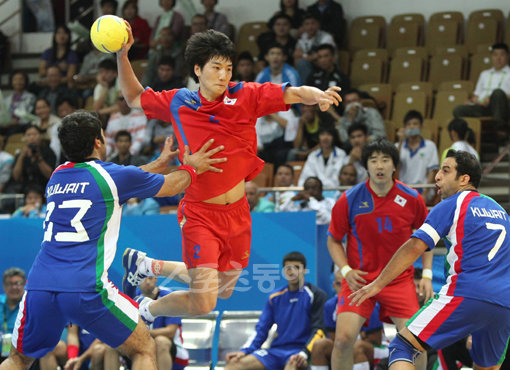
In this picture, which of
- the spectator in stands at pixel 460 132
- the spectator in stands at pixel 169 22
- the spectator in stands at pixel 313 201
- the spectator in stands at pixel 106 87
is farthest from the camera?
the spectator in stands at pixel 169 22

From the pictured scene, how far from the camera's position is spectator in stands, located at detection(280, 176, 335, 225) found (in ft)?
32.6

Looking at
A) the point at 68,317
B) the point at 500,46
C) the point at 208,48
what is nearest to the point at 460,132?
the point at 500,46

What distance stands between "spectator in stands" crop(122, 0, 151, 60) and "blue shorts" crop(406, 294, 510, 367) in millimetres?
11212

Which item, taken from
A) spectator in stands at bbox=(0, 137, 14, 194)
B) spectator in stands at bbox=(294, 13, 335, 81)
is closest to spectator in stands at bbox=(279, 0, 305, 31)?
spectator in stands at bbox=(294, 13, 335, 81)

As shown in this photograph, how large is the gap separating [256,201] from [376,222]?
3188 mm

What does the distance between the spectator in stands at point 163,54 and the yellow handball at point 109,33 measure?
7.99m

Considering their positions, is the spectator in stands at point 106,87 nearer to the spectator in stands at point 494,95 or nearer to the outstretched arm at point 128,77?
the spectator in stands at point 494,95

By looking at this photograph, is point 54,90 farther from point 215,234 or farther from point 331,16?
point 215,234

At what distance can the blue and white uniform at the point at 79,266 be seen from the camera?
5.39 meters

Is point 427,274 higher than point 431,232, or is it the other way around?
point 431,232

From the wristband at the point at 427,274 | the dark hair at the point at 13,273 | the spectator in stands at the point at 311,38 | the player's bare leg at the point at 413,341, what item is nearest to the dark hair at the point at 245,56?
the spectator in stands at the point at 311,38

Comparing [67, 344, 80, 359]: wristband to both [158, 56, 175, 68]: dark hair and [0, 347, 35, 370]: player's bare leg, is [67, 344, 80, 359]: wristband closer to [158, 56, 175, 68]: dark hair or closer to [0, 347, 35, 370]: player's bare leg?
[0, 347, 35, 370]: player's bare leg

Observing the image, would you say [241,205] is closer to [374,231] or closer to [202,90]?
[202,90]

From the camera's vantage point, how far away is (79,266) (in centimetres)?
545
